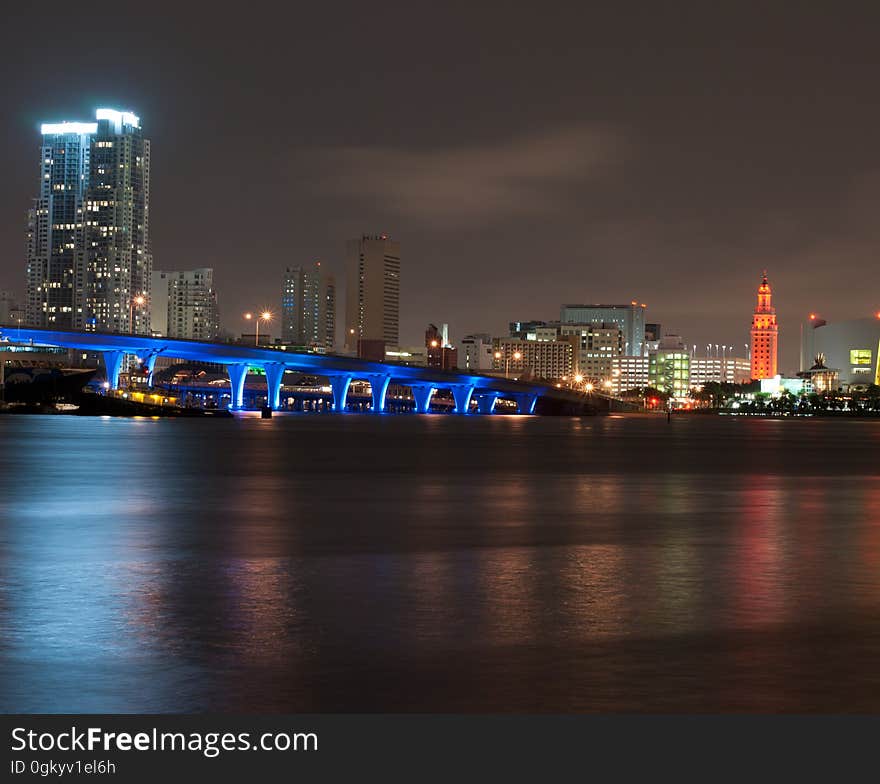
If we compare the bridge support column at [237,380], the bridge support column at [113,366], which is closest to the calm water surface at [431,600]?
the bridge support column at [113,366]

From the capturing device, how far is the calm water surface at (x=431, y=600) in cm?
953

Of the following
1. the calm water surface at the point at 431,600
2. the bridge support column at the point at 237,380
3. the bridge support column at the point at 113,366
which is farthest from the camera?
the bridge support column at the point at 237,380

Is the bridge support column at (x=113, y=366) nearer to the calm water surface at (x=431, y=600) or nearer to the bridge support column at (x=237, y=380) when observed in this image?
the bridge support column at (x=237, y=380)

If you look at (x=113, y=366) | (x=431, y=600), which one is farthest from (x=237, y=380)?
(x=431, y=600)

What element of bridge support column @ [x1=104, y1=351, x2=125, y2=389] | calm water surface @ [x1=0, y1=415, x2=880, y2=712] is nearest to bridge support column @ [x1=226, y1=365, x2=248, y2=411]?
bridge support column @ [x1=104, y1=351, x2=125, y2=389]

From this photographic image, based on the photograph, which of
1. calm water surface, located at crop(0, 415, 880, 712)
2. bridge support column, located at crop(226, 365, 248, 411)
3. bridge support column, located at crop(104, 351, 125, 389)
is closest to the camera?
calm water surface, located at crop(0, 415, 880, 712)

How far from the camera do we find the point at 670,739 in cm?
845

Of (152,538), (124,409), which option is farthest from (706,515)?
(124,409)

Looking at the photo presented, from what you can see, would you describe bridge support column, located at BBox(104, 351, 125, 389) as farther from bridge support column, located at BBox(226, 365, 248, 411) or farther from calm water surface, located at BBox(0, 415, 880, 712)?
calm water surface, located at BBox(0, 415, 880, 712)

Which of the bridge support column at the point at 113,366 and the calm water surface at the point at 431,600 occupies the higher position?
the bridge support column at the point at 113,366

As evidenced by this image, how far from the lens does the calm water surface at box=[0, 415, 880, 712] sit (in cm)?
953

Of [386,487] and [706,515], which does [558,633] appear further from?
[386,487]

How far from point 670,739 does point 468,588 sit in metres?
6.56

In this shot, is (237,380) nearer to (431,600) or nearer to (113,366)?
(113,366)
